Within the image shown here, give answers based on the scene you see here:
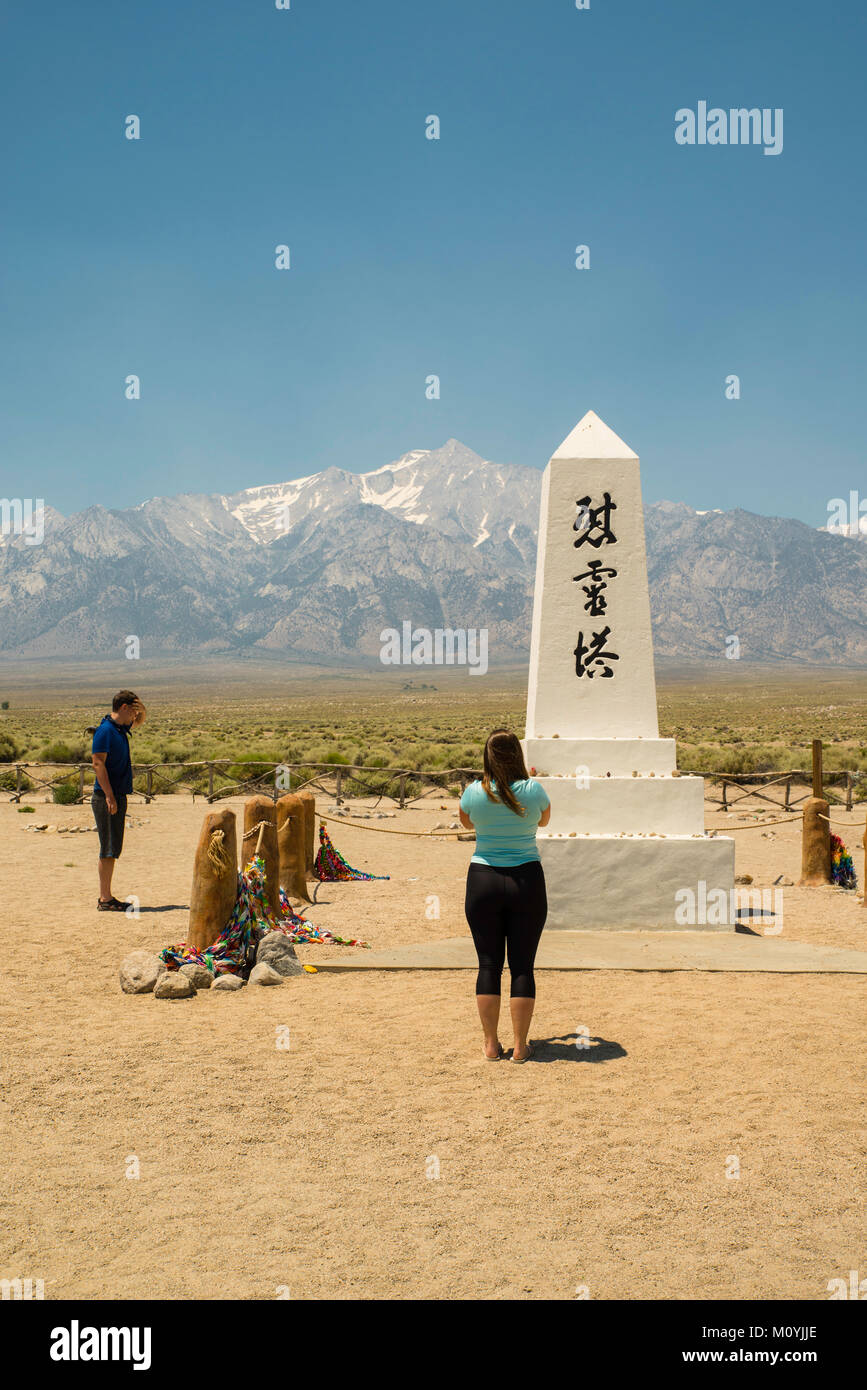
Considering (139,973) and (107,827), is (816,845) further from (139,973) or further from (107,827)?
(139,973)

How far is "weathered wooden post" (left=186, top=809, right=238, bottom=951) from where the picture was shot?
7633mm

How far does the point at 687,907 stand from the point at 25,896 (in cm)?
673

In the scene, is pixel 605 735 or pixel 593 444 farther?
pixel 593 444

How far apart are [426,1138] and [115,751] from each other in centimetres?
552

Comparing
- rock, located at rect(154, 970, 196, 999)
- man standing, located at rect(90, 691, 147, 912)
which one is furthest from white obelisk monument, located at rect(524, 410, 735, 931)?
man standing, located at rect(90, 691, 147, 912)

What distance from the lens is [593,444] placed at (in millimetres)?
9453

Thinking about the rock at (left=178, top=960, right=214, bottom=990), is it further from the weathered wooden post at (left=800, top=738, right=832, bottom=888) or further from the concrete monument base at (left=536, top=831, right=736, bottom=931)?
the weathered wooden post at (left=800, top=738, right=832, bottom=888)

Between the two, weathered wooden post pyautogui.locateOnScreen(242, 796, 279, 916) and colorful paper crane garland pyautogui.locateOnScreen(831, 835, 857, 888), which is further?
colorful paper crane garland pyautogui.locateOnScreen(831, 835, 857, 888)

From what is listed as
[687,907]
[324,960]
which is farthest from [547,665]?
[324,960]

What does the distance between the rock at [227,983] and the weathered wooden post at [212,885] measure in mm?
486

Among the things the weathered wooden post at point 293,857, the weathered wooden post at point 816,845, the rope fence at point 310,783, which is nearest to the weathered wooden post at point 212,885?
the weathered wooden post at point 293,857

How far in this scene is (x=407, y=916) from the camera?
394 inches

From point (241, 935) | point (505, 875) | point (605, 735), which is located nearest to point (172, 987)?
point (241, 935)

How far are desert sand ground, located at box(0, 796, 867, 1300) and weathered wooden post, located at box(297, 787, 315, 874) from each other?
415 cm
